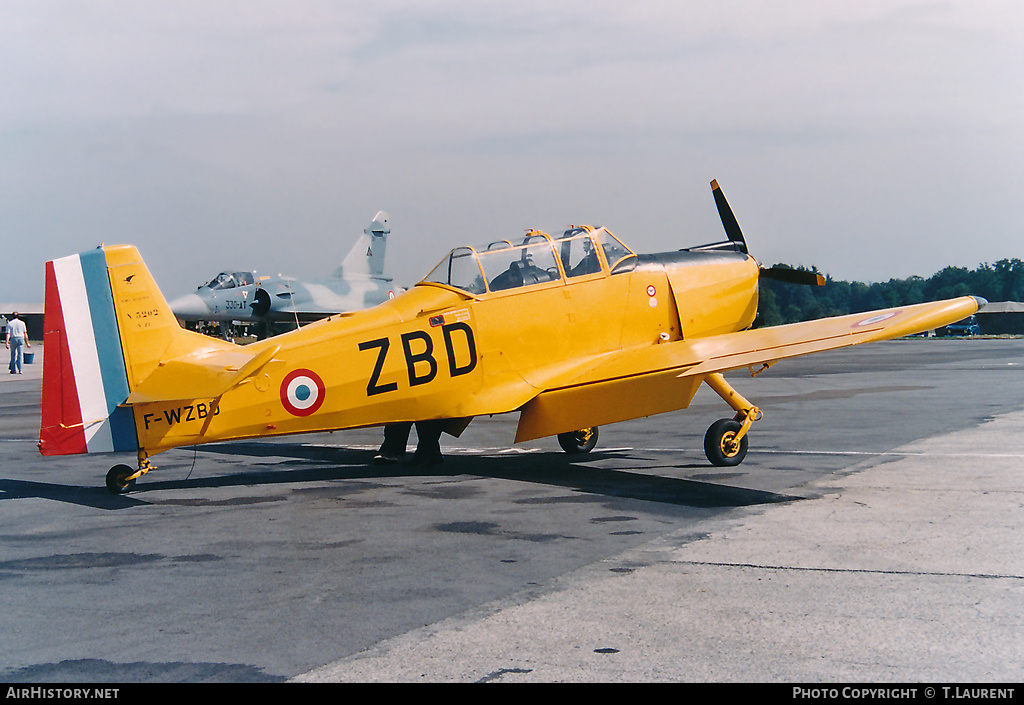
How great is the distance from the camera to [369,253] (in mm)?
46031

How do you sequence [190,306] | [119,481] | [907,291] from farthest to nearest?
[907,291], [190,306], [119,481]

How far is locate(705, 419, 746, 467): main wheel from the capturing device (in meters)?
10.9

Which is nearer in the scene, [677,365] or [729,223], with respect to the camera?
[677,365]

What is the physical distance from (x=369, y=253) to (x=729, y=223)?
1330 inches

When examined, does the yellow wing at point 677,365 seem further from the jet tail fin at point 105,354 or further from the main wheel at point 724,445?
the jet tail fin at point 105,354

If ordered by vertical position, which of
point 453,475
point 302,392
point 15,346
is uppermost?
point 15,346

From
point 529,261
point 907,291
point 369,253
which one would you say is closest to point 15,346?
point 369,253

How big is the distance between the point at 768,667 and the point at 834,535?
3.10 m

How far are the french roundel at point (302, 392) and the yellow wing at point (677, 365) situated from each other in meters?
2.27

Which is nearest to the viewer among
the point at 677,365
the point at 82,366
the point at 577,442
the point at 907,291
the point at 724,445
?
the point at 82,366

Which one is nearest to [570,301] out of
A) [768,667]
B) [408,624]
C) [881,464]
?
[881,464]

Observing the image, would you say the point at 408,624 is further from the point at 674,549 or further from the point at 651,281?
the point at 651,281

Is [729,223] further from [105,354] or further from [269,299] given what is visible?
[269,299]

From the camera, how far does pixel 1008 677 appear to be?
4.23 metres
